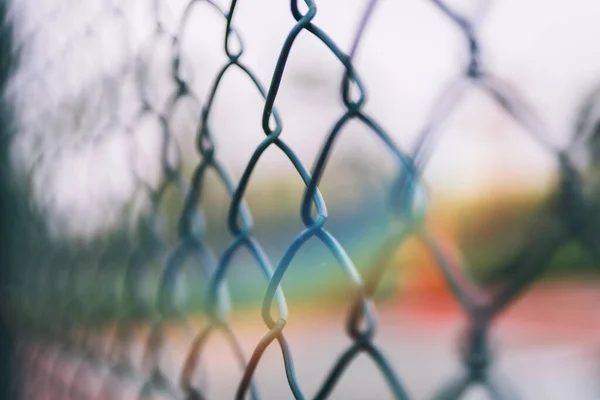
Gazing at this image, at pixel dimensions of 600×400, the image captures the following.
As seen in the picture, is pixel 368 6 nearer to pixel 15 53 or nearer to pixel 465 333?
pixel 465 333

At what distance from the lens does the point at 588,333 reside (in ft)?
26.8

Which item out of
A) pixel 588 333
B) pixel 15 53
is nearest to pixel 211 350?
pixel 588 333

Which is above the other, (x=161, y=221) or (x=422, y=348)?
(x=422, y=348)

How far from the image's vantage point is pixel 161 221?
63 cm

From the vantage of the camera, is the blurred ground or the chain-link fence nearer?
the chain-link fence

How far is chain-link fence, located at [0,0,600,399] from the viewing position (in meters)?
0.23

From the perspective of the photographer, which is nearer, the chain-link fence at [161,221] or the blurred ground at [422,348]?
the chain-link fence at [161,221]

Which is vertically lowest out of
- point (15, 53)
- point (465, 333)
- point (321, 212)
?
point (465, 333)

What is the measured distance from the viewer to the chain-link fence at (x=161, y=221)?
235mm

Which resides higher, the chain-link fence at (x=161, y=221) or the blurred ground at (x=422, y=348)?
the blurred ground at (x=422, y=348)

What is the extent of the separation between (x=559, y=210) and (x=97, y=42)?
61 centimetres

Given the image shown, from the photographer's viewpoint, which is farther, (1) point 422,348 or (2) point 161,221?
(1) point 422,348

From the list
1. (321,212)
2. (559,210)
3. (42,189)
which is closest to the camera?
(559,210)

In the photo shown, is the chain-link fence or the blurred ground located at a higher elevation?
the blurred ground
